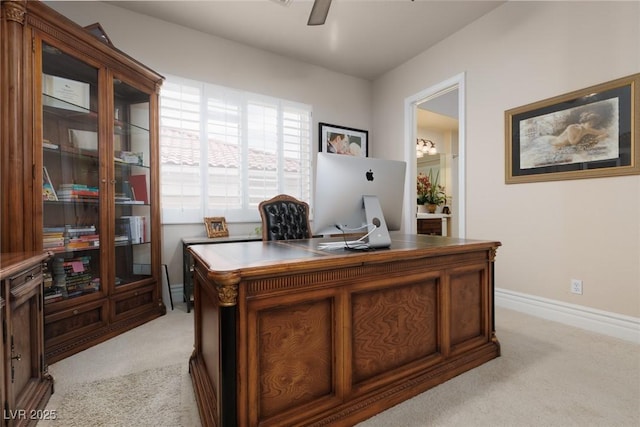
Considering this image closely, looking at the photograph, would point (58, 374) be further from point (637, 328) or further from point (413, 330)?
point (637, 328)

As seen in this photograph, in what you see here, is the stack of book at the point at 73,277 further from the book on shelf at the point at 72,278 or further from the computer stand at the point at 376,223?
the computer stand at the point at 376,223

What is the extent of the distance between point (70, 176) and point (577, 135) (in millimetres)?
4030

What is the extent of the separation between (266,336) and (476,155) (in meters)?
3.03

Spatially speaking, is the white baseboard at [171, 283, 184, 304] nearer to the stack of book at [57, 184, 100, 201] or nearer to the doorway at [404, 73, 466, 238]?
the stack of book at [57, 184, 100, 201]

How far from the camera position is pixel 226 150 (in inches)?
140

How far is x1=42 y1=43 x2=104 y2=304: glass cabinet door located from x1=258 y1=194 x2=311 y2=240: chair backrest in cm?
129

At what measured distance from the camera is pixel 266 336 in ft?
4.00

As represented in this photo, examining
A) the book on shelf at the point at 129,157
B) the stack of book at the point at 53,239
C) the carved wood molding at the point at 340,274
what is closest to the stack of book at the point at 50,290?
the stack of book at the point at 53,239

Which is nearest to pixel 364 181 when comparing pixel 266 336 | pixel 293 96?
pixel 266 336

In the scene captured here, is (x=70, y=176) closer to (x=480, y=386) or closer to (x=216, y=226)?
(x=216, y=226)

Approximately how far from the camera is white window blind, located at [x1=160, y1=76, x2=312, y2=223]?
3254 mm

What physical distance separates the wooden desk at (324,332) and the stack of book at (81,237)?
1248 millimetres

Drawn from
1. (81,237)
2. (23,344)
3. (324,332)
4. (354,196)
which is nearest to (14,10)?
(81,237)

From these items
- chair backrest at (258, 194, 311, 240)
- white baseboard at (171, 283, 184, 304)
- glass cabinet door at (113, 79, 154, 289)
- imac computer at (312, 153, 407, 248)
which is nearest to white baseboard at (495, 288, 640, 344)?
imac computer at (312, 153, 407, 248)
